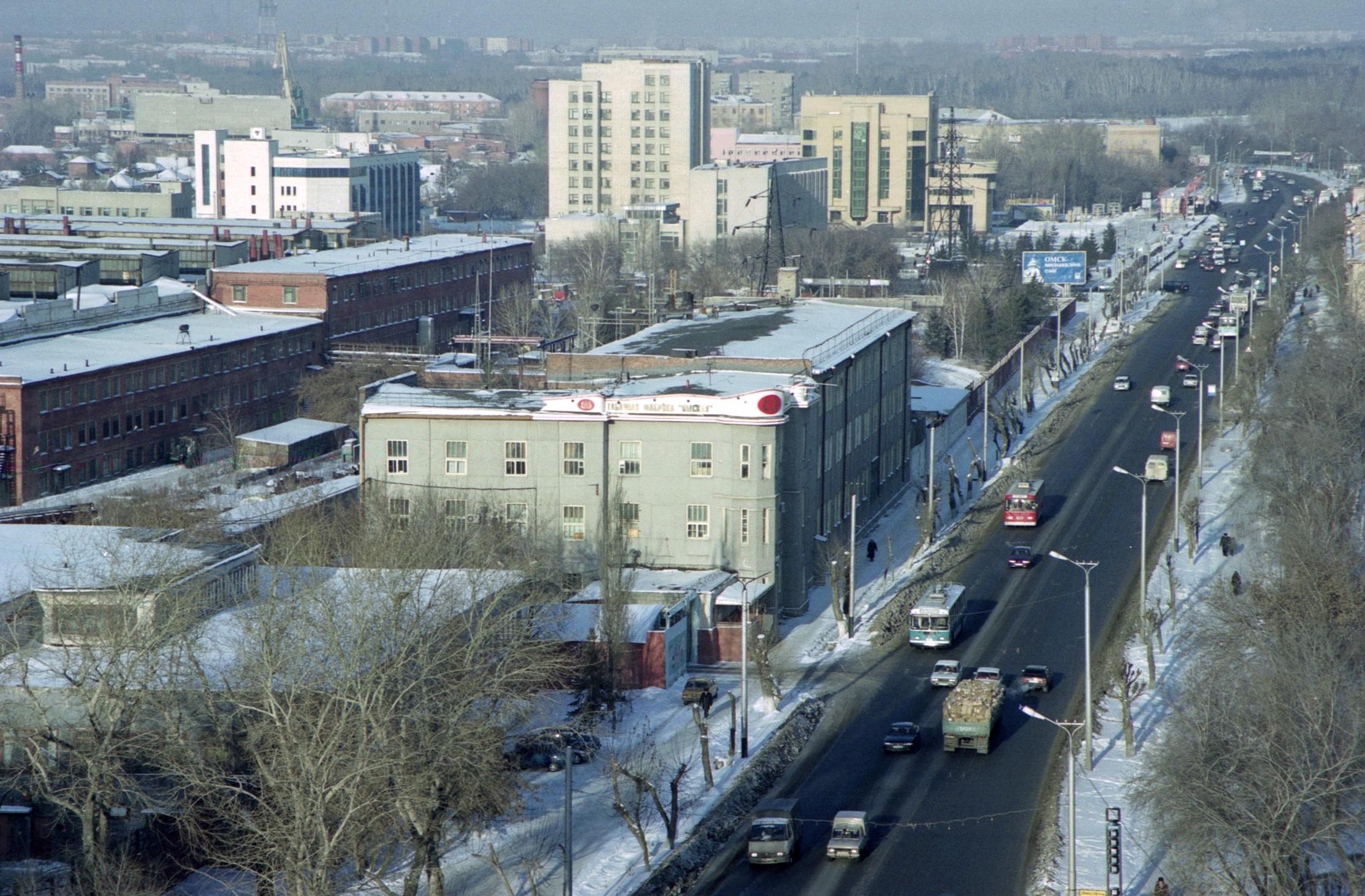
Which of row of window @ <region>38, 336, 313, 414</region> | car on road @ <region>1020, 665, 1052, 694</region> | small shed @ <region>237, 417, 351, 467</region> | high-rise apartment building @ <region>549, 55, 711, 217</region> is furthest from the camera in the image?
high-rise apartment building @ <region>549, 55, 711, 217</region>

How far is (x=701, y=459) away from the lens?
1793 inches

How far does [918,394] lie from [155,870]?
51.6 meters

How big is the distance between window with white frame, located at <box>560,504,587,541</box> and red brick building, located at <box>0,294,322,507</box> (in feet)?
67.1

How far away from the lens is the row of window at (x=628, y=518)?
45469mm

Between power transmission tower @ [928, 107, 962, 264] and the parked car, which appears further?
power transmission tower @ [928, 107, 962, 264]

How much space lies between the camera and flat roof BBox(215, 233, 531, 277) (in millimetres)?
79125

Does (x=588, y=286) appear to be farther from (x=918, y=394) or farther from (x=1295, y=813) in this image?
(x=1295, y=813)

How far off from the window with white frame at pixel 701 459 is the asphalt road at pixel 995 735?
5.90 meters

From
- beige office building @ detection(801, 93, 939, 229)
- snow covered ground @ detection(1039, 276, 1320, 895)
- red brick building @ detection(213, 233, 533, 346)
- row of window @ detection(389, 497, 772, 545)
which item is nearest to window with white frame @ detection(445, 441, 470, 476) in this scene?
row of window @ detection(389, 497, 772, 545)

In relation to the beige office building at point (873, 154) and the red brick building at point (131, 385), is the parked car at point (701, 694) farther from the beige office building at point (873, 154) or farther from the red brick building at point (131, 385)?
the beige office building at point (873, 154)

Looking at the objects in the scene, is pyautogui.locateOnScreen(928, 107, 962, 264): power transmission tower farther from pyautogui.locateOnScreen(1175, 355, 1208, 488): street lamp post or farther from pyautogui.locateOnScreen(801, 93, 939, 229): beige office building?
pyautogui.locateOnScreen(1175, 355, 1208, 488): street lamp post

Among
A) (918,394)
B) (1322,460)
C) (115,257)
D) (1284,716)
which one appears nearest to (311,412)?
(115,257)

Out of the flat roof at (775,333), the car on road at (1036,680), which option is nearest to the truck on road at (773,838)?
the car on road at (1036,680)

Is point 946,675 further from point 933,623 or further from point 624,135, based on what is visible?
point 624,135
